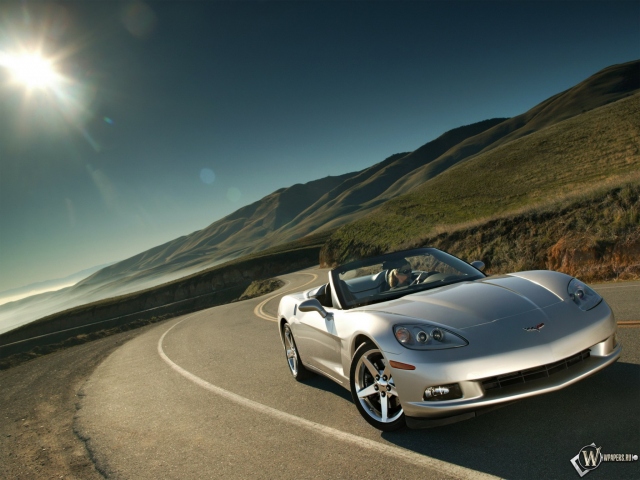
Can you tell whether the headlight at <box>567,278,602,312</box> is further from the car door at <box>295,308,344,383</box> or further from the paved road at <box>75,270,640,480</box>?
the car door at <box>295,308,344,383</box>

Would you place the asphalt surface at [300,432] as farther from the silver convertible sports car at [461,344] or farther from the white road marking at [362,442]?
the silver convertible sports car at [461,344]

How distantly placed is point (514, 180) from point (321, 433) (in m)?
51.7

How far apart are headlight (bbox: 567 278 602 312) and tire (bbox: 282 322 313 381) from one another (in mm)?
3298

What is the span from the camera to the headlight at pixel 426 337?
3.57m

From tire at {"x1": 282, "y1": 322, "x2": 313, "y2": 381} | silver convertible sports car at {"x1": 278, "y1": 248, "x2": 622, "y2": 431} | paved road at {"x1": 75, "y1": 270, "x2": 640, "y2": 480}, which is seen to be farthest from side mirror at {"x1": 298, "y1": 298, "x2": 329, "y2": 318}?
tire at {"x1": 282, "y1": 322, "x2": 313, "y2": 381}

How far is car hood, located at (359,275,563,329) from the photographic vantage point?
377 cm

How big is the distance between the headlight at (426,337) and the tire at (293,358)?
8.63ft

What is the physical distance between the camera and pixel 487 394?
3371 millimetres

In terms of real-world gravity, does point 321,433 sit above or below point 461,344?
below

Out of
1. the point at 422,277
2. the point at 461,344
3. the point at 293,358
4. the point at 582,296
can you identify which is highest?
the point at 422,277

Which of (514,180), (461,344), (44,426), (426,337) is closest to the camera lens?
(461,344)

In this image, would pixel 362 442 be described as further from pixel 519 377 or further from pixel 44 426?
pixel 44 426

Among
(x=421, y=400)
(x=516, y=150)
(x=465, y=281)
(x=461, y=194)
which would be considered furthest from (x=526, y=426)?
(x=516, y=150)

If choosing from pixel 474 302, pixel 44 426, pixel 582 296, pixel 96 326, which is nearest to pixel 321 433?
pixel 474 302
